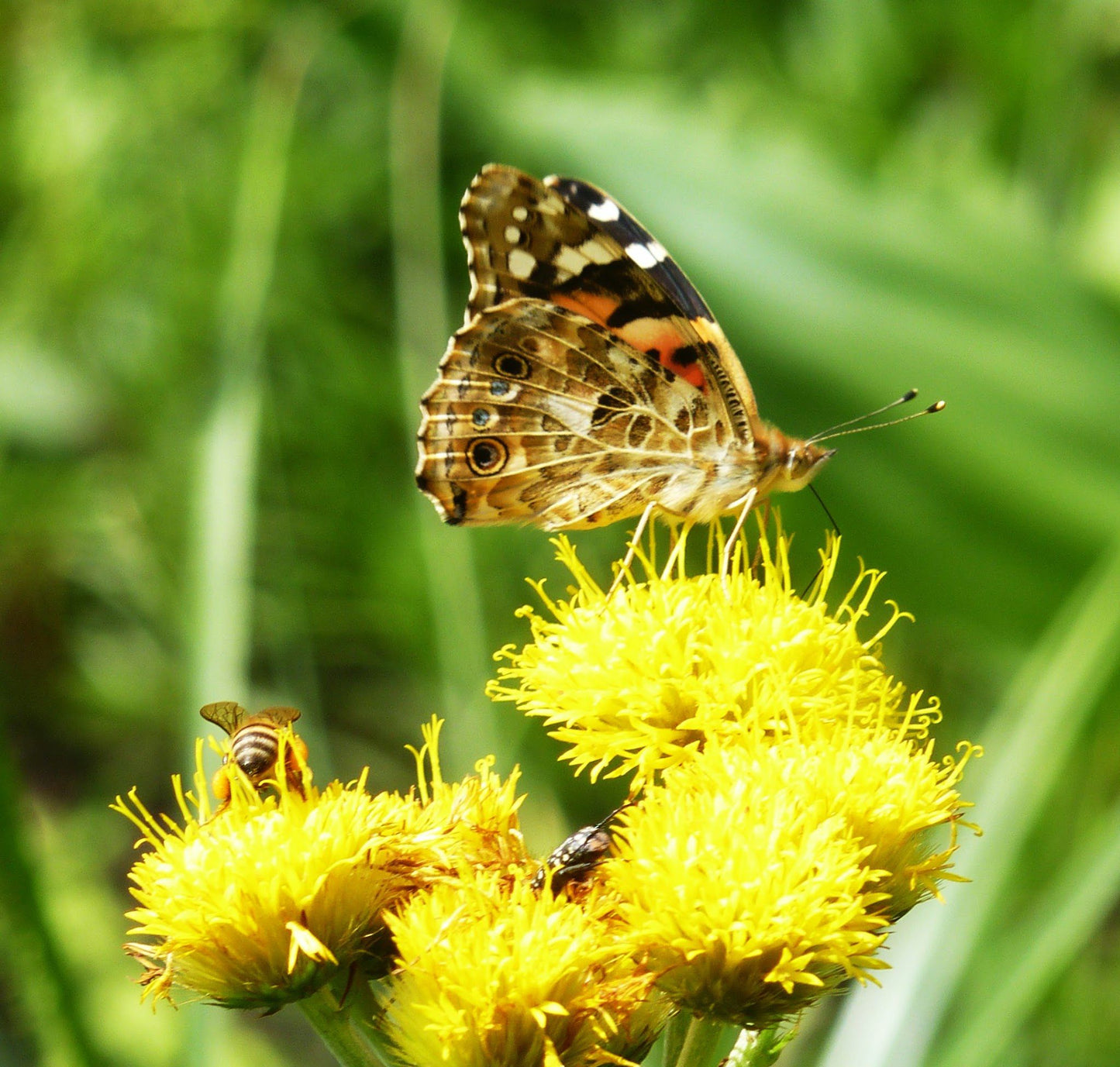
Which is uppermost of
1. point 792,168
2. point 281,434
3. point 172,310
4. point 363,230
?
point 792,168

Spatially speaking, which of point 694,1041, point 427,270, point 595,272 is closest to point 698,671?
point 694,1041

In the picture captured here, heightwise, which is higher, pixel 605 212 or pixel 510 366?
pixel 605 212

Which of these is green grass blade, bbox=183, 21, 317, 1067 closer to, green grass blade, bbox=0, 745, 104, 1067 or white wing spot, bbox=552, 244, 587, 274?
green grass blade, bbox=0, 745, 104, 1067

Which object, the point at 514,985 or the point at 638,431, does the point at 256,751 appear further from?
the point at 638,431

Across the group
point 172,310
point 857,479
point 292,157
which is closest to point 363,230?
point 292,157

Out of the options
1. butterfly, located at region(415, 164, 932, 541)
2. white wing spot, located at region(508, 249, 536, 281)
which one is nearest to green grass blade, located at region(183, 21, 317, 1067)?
butterfly, located at region(415, 164, 932, 541)

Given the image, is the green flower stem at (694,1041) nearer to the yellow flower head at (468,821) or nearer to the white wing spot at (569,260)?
the yellow flower head at (468,821)

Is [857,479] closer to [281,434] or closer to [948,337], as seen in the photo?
[948,337]
